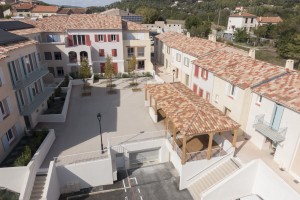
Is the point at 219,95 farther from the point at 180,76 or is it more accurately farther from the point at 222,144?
the point at 180,76

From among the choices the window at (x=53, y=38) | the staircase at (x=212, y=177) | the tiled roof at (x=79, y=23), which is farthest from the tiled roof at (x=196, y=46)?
the window at (x=53, y=38)

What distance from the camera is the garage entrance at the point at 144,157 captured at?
72.9 ft

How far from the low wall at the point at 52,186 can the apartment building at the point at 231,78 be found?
17.8 meters

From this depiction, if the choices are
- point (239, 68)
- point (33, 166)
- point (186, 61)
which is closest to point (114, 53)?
point (186, 61)

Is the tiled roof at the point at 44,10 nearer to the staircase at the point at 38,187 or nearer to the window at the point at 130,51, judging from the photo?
the window at the point at 130,51

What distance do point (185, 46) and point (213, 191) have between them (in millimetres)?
25827

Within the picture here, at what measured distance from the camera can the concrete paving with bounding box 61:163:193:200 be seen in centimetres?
1880

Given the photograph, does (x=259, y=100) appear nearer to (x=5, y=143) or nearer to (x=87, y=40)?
(x=5, y=143)

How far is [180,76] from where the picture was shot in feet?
128

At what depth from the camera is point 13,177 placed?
16984mm

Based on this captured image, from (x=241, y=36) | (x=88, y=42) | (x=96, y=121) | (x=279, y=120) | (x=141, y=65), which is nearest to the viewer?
(x=279, y=120)

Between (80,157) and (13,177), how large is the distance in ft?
16.9

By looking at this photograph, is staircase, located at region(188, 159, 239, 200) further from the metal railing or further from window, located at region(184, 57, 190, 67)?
window, located at region(184, 57, 190, 67)

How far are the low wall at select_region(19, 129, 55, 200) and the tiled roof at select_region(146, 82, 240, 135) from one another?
11472mm
